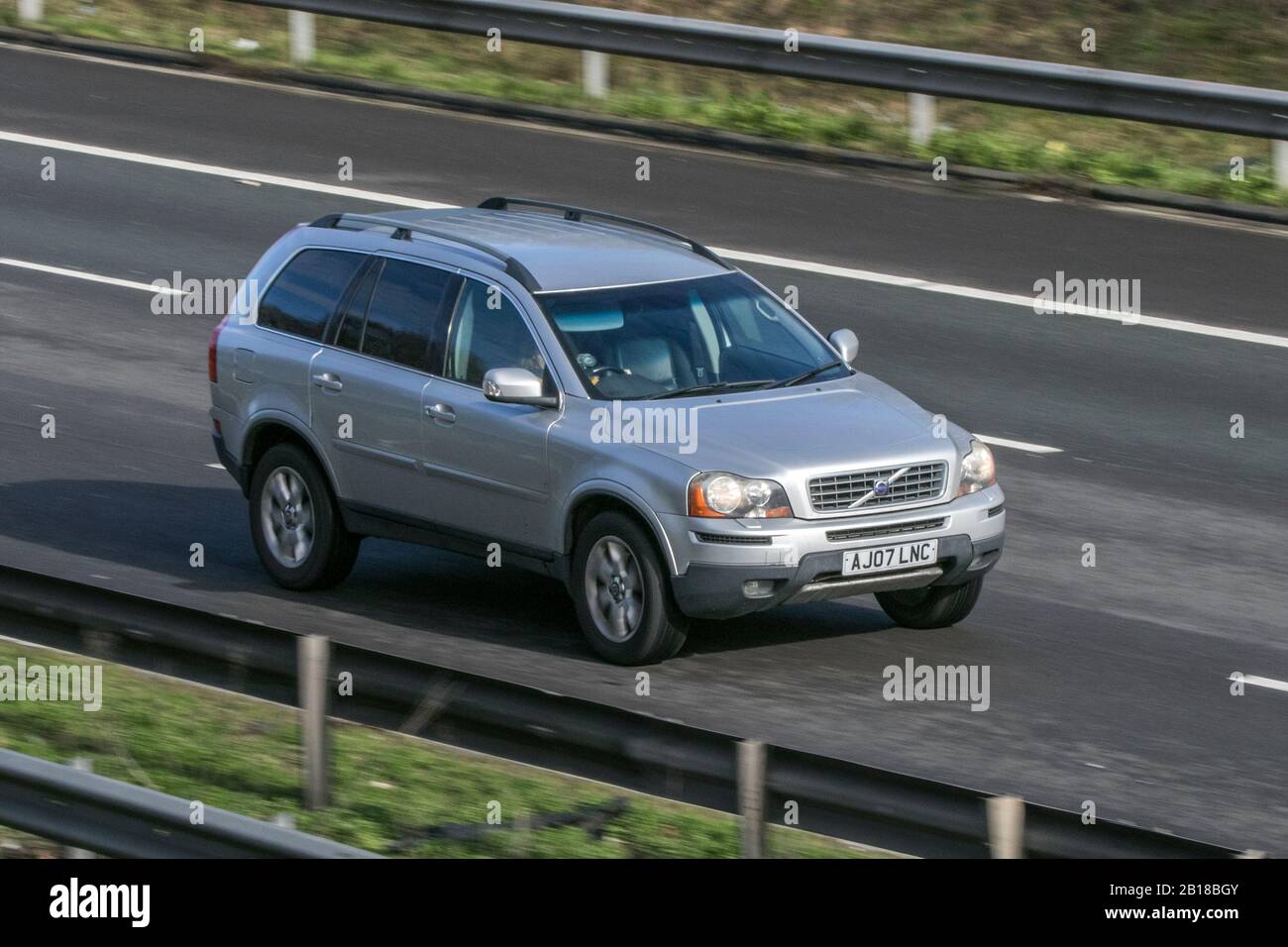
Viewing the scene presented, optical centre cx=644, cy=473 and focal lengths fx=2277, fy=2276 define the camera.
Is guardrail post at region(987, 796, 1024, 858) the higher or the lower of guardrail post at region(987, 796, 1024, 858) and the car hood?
the lower

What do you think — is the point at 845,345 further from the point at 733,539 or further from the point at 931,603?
the point at 733,539

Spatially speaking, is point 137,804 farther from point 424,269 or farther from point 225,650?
point 424,269

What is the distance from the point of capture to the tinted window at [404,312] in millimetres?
11203

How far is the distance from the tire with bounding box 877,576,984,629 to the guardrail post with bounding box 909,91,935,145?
33.0ft

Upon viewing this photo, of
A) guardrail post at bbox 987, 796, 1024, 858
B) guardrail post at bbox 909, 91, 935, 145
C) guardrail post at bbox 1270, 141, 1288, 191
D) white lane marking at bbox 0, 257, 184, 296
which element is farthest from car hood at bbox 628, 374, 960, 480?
guardrail post at bbox 909, 91, 935, 145

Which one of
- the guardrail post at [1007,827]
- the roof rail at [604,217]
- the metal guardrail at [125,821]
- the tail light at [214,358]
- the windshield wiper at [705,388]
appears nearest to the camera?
the metal guardrail at [125,821]

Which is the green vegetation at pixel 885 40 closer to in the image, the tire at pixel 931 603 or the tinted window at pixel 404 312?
the tire at pixel 931 603

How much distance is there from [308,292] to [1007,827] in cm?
630

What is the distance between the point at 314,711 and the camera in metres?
8.27

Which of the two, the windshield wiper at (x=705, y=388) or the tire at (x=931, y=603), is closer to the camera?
the windshield wiper at (x=705, y=388)

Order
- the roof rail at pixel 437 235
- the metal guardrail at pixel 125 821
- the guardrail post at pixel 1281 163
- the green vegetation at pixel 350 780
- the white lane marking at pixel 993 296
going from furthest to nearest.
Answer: the guardrail post at pixel 1281 163
the white lane marking at pixel 993 296
the roof rail at pixel 437 235
the green vegetation at pixel 350 780
the metal guardrail at pixel 125 821

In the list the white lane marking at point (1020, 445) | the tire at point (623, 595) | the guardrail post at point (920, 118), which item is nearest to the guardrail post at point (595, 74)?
the guardrail post at point (920, 118)

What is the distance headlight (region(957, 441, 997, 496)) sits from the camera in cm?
1054

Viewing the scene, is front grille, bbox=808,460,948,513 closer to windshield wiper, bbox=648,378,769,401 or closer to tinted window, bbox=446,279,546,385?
windshield wiper, bbox=648,378,769,401
